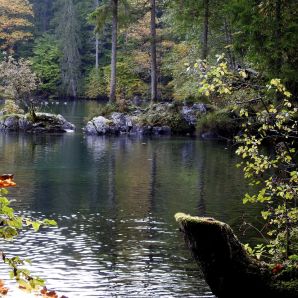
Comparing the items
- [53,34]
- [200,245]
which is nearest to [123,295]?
[200,245]

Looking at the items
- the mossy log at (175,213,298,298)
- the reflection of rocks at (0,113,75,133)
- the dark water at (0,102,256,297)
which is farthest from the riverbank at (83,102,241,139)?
the mossy log at (175,213,298,298)

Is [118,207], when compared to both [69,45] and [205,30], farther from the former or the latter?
[69,45]

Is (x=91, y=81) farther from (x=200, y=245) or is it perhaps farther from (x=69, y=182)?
(x=200, y=245)

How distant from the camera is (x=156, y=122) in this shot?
33062mm

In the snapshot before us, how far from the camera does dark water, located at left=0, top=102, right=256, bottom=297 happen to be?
8.63 metres

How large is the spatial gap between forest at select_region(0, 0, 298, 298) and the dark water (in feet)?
0.12

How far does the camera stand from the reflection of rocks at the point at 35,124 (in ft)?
108

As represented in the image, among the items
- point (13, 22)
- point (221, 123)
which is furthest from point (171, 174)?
point (13, 22)

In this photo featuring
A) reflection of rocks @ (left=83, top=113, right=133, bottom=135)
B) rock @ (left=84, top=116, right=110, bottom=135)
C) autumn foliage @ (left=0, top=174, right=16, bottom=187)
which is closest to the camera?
autumn foliage @ (left=0, top=174, right=16, bottom=187)

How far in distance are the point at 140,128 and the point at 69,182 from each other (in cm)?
1642

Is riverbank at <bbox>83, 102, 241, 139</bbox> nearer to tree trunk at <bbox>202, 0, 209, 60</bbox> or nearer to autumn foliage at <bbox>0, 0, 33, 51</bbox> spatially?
tree trunk at <bbox>202, 0, 209, 60</bbox>

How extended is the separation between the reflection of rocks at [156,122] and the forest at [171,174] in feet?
0.27

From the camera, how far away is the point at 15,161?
67.6 feet

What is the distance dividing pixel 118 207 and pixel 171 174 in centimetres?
515
